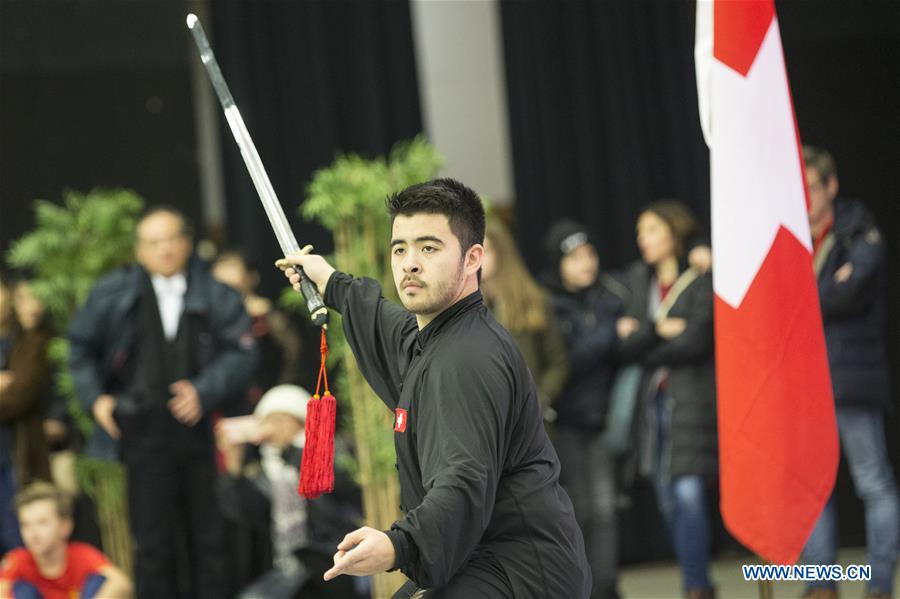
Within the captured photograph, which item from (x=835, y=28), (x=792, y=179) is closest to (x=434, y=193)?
(x=792, y=179)

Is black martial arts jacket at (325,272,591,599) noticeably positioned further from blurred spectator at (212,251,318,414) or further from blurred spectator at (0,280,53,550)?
blurred spectator at (212,251,318,414)

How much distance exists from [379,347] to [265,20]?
170 inches

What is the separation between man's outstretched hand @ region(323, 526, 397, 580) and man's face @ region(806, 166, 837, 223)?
254 cm

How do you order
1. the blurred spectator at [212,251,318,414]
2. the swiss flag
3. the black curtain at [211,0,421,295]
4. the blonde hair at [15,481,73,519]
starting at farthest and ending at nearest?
the black curtain at [211,0,421,295]
the blurred spectator at [212,251,318,414]
the blonde hair at [15,481,73,519]
the swiss flag

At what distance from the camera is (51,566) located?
14.8 ft

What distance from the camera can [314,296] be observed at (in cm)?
309

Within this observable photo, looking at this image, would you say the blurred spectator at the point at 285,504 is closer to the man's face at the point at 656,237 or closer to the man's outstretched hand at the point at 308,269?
the man's face at the point at 656,237

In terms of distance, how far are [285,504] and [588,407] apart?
1263mm

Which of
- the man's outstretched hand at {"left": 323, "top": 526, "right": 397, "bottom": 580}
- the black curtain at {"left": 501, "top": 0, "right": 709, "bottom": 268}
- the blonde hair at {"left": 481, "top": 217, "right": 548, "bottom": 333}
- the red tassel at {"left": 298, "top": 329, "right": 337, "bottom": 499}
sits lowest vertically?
the man's outstretched hand at {"left": 323, "top": 526, "right": 397, "bottom": 580}

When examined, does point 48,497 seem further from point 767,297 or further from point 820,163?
point 820,163

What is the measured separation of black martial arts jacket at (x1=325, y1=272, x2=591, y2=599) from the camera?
2439 mm

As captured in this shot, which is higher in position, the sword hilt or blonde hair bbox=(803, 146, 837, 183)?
blonde hair bbox=(803, 146, 837, 183)

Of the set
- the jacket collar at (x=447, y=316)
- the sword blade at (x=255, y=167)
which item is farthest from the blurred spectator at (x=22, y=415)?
the jacket collar at (x=447, y=316)

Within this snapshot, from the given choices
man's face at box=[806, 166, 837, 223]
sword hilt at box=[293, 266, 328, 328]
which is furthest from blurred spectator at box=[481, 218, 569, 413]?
sword hilt at box=[293, 266, 328, 328]
